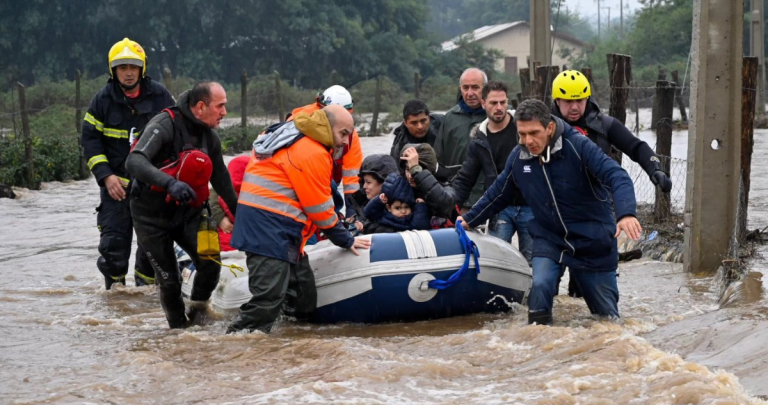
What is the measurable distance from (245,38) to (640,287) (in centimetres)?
4809

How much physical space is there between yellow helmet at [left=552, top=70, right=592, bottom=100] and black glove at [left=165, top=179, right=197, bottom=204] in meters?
2.62

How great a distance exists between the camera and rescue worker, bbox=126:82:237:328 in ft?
22.0

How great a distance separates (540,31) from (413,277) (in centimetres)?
871

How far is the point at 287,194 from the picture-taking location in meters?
6.41

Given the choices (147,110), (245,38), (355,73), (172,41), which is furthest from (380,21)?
(147,110)

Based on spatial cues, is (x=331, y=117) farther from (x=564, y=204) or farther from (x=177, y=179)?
(x=564, y=204)

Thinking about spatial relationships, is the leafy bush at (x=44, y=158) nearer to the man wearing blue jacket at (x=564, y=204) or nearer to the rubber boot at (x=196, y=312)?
the rubber boot at (x=196, y=312)

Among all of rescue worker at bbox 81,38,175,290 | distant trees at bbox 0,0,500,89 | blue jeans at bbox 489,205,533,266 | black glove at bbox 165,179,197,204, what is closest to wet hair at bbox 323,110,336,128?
black glove at bbox 165,179,197,204

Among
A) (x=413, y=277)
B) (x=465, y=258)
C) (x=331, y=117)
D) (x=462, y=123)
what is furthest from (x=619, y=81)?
(x=331, y=117)

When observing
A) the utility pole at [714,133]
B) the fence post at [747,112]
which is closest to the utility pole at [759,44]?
the fence post at [747,112]

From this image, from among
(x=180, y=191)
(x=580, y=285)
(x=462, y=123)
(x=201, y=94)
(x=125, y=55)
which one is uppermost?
(x=125, y=55)

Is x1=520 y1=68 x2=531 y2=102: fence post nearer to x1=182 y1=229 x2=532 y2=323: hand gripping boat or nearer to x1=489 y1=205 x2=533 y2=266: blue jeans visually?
x1=489 y1=205 x2=533 y2=266: blue jeans

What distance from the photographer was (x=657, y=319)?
23.1ft

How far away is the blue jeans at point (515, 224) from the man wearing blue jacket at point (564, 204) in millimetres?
1011
